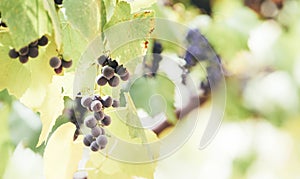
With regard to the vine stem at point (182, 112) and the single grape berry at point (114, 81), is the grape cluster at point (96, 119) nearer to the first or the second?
the single grape berry at point (114, 81)

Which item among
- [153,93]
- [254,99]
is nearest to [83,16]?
[153,93]

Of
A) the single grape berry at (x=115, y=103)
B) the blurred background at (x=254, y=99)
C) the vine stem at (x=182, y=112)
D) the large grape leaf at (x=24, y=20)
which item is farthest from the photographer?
the blurred background at (x=254, y=99)

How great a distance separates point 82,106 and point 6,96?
0.41 ft

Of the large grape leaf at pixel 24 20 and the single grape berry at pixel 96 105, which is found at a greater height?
the large grape leaf at pixel 24 20

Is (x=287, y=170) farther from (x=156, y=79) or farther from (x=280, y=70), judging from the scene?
(x=156, y=79)

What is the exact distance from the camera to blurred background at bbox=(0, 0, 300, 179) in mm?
1116

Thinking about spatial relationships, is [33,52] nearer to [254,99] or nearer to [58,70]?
[58,70]

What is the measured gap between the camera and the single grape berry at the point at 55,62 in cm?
40

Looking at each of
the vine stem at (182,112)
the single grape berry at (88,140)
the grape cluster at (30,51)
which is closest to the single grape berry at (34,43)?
the grape cluster at (30,51)

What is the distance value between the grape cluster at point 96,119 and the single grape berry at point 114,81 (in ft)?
0.04

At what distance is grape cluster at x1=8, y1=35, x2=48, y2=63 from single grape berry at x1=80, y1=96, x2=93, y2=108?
0.05 m

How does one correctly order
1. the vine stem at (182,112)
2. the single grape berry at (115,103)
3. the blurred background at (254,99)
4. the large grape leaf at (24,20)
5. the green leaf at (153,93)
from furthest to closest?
the blurred background at (254,99), the vine stem at (182,112), the green leaf at (153,93), the single grape berry at (115,103), the large grape leaf at (24,20)

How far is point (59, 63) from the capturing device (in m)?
0.40

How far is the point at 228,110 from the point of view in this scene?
3.86ft
